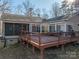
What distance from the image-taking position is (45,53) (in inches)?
642

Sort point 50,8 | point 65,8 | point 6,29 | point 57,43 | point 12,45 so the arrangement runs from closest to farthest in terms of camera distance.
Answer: point 57,43 → point 12,45 → point 6,29 → point 65,8 → point 50,8

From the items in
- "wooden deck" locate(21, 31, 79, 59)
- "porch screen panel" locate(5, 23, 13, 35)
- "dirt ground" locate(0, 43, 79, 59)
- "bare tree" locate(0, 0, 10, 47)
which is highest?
"bare tree" locate(0, 0, 10, 47)

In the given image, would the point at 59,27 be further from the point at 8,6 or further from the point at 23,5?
the point at 23,5

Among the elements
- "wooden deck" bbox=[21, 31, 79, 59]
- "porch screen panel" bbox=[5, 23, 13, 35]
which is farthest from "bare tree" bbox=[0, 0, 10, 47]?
"wooden deck" bbox=[21, 31, 79, 59]

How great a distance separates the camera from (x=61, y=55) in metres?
16.1

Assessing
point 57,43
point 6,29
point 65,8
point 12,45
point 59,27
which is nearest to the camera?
point 57,43

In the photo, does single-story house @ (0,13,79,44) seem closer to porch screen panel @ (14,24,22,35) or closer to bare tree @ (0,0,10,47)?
porch screen panel @ (14,24,22,35)

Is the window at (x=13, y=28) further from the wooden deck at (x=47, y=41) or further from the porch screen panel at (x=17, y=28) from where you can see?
the wooden deck at (x=47, y=41)

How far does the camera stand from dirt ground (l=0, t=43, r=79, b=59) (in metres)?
16.1

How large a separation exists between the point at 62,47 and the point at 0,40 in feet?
27.9

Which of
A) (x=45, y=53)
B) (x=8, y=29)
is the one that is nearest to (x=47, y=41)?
(x=45, y=53)

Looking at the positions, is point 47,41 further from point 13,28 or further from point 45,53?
point 13,28

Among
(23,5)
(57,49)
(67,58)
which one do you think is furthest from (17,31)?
(23,5)

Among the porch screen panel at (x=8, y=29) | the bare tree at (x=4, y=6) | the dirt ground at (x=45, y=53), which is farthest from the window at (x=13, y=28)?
the dirt ground at (x=45, y=53)
